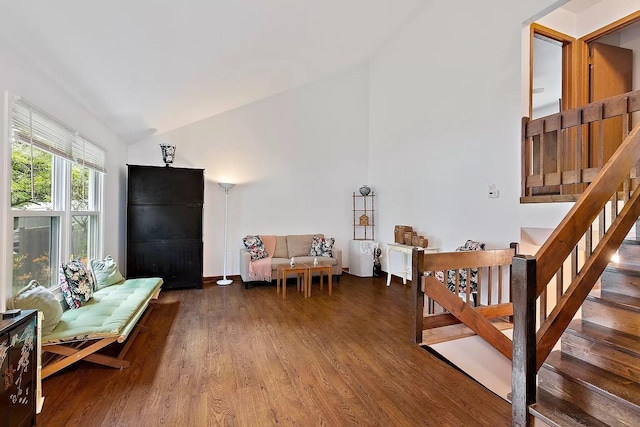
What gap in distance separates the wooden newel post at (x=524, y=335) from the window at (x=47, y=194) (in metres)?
3.08

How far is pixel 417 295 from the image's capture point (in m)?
2.64

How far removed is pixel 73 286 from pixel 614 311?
13.1 ft

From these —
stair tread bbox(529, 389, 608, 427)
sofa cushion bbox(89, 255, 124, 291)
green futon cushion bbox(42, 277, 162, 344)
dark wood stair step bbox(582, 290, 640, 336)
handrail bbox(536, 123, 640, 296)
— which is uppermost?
handrail bbox(536, 123, 640, 296)

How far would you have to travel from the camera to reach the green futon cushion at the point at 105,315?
87.4 inches

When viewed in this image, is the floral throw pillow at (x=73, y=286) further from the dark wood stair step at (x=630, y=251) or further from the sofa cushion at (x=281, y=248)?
the dark wood stair step at (x=630, y=251)

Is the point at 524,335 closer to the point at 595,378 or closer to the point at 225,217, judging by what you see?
the point at 595,378

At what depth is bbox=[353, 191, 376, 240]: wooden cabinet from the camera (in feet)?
20.9

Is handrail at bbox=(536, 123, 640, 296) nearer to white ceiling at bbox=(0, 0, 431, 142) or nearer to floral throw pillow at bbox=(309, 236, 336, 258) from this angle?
white ceiling at bbox=(0, 0, 431, 142)

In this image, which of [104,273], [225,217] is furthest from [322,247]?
[104,273]

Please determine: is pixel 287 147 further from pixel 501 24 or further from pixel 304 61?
pixel 501 24

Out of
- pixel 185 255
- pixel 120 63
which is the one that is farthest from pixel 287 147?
pixel 120 63

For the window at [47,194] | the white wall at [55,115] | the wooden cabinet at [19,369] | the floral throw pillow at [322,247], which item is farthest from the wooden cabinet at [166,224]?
the wooden cabinet at [19,369]

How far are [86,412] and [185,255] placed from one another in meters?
3.01

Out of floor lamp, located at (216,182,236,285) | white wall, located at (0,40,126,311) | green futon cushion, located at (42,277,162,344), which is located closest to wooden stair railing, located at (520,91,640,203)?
green futon cushion, located at (42,277,162,344)
